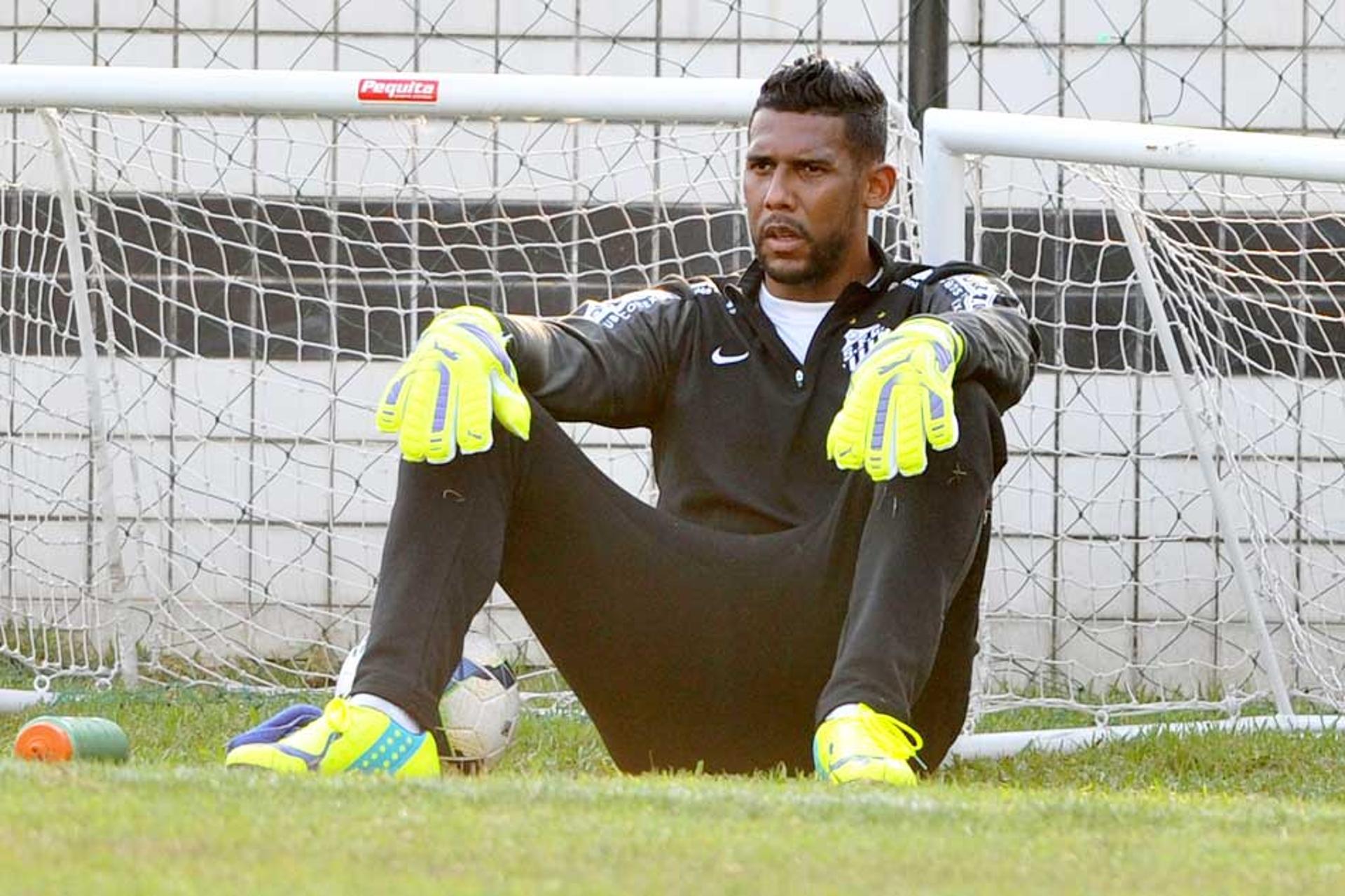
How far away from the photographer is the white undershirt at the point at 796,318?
12.1ft

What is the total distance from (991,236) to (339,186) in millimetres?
1737

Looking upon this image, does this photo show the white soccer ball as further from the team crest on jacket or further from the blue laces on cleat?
the team crest on jacket

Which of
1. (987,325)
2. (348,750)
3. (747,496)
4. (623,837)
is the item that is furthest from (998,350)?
(623,837)

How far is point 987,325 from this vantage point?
11.0 ft

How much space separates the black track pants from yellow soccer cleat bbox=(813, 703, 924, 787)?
0.03m

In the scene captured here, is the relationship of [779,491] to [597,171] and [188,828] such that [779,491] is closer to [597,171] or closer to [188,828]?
[188,828]

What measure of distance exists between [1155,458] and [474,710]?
3.15 metres

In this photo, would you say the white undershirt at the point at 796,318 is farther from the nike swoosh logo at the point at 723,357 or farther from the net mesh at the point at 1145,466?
the net mesh at the point at 1145,466

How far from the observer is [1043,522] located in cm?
595

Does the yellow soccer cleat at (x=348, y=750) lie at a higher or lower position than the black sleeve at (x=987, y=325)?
lower

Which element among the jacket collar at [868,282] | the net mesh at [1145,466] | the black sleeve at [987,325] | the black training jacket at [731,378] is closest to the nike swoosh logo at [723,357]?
the black training jacket at [731,378]

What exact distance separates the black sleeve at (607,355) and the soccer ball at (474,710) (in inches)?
16.5

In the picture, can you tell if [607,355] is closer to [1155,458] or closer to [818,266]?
[818,266]

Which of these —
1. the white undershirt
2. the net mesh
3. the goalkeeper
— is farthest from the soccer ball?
the net mesh
